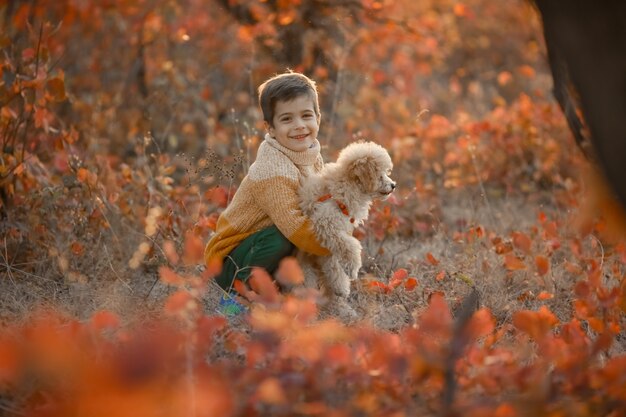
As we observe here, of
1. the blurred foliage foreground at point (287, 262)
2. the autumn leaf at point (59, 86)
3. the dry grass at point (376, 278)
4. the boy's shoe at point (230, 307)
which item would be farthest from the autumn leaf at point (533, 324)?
the autumn leaf at point (59, 86)

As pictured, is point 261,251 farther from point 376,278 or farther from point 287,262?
point 287,262

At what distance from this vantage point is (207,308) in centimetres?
366

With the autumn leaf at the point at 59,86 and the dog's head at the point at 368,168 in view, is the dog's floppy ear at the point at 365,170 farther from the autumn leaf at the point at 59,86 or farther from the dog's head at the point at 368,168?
the autumn leaf at the point at 59,86

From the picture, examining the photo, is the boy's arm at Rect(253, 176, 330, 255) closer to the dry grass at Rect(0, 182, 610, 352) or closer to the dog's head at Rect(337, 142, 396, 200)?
the dog's head at Rect(337, 142, 396, 200)

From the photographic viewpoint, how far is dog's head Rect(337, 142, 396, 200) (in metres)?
3.40

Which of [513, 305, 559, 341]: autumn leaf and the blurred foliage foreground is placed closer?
the blurred foliage foreground

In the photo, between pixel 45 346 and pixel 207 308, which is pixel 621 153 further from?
pixel 207 308

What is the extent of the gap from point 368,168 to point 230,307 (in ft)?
3.20

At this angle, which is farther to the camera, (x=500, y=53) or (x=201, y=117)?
(x=500, y=53)

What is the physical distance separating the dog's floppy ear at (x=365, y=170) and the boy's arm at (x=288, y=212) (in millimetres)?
325

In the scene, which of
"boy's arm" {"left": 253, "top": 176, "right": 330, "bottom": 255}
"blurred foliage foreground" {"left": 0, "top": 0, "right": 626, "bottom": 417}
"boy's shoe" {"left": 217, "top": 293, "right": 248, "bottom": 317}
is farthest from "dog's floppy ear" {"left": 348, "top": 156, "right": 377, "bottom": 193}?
"boy's shoe" {"left": 217, "top": 293, "right": 248, "bottom": 317}

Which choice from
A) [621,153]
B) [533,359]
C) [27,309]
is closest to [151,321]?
[27,309]

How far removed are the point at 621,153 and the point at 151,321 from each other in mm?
2057

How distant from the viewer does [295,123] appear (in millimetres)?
3625
